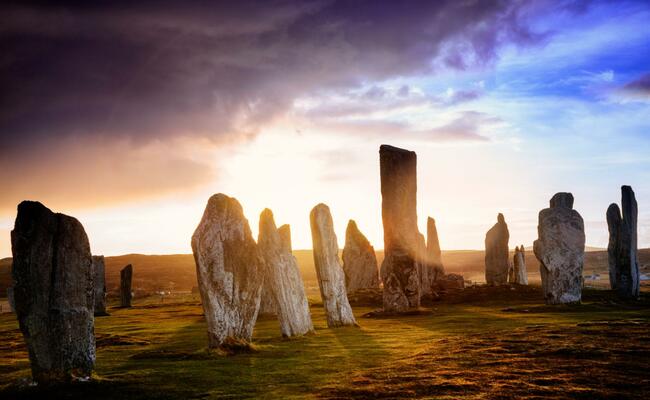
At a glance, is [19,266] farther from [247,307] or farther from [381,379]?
[381,379]

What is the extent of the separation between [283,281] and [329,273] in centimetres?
277

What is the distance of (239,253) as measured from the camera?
14.4m

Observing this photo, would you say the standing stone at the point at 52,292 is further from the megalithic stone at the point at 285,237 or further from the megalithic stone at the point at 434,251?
the megalithic stone at the point at 434,251

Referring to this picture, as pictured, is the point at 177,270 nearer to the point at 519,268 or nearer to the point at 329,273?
the point at 519,268

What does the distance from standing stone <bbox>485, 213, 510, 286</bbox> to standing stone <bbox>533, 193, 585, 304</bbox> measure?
1703cm

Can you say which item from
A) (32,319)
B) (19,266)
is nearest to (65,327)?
(32,319)

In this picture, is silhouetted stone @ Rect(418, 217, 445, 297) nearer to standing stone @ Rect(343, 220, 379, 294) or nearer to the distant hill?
standing stone @ Rect(343, 220, 379, 294)

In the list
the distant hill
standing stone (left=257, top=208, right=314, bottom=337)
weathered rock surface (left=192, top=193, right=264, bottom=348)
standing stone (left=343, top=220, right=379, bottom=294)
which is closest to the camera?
weathered rock surface (left=192, top=193, right=264, bottom=348)

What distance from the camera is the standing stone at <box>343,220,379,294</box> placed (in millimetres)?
40656

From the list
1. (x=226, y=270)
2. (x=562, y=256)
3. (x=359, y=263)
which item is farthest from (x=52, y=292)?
(x=359, y=263)

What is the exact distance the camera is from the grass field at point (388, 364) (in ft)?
30.0

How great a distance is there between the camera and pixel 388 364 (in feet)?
38.1

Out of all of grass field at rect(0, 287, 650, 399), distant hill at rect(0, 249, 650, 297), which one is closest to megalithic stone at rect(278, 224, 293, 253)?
grass field at rect(0, 287, 650, 399)

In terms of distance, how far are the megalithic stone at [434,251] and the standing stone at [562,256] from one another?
15630 millimetres
